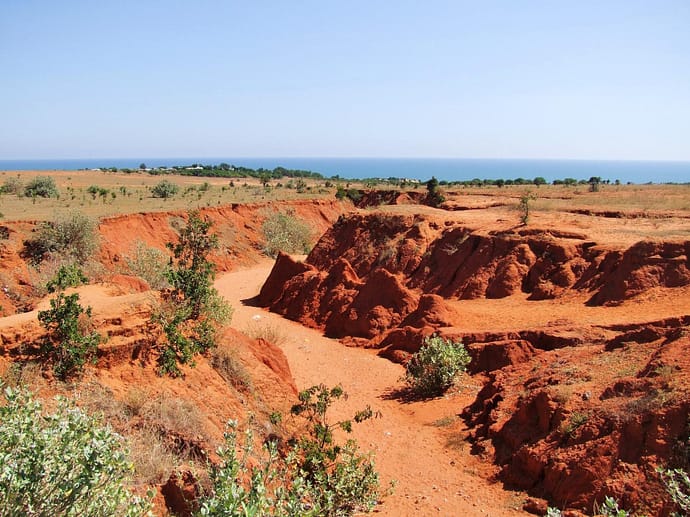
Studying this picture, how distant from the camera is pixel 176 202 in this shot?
1590 inches

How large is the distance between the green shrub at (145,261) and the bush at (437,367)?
1304cm

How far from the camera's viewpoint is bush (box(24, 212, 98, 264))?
77.0 ft

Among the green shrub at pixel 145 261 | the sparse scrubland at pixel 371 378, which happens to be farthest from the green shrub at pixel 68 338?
the green shrub at pixel 145 261

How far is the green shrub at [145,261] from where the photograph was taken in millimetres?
22906

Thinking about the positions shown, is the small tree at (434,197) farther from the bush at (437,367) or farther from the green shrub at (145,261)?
the bush at (437,367)

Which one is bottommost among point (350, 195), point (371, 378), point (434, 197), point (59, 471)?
point (371, 378)

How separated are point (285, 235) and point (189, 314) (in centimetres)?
2872

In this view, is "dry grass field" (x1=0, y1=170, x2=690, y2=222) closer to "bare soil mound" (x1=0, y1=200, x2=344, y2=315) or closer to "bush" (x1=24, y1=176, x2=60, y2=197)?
"bush" (x1=24, y1=176, x2=60, y2=197)

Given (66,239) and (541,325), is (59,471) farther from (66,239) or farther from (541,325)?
(66,239)

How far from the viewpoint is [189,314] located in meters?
10.6

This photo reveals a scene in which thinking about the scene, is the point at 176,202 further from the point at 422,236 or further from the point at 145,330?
the point at 145,330

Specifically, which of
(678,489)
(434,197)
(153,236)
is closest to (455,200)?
(434,197)

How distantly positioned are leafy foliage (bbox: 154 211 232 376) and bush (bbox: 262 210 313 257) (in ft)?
78.1

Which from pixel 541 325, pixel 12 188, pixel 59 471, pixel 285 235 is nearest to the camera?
pixel 59 471
